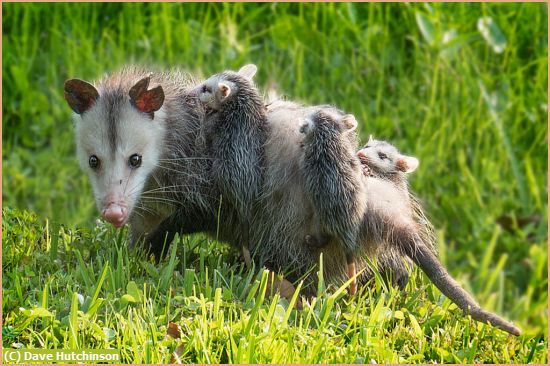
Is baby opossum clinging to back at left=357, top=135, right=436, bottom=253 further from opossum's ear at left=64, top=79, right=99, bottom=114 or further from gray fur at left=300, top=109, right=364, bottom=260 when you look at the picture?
opossum's ear at left=64, top=79, right=99, bottom=114

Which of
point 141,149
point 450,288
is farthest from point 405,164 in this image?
point 141,149

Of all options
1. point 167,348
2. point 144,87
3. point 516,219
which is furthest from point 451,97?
point 167,348

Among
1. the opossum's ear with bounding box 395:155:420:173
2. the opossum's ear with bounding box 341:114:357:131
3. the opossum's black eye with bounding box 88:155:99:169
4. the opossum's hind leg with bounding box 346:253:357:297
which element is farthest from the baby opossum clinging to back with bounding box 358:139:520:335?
the opossum's black eye with bounding box 88:155:99:169

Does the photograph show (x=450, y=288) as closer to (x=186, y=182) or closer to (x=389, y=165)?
(x=389, y=165)

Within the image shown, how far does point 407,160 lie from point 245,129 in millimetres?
666

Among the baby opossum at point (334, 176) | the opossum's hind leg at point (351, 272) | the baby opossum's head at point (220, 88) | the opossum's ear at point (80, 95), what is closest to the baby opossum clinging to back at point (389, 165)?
the baby opossum at point (334, 176)

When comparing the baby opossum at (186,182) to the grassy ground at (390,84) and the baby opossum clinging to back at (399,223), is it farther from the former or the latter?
the grassy ground at (390,84)

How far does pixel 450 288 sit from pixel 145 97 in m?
1.38

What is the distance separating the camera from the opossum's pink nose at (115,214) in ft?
12.0

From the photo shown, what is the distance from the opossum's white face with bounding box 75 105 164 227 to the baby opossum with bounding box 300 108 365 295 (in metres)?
0.62

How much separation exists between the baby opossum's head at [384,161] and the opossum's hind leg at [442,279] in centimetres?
36

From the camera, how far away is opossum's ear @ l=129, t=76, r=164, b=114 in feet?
12.7

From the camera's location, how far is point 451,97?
6.82m

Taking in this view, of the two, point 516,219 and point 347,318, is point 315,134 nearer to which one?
point 347,318
